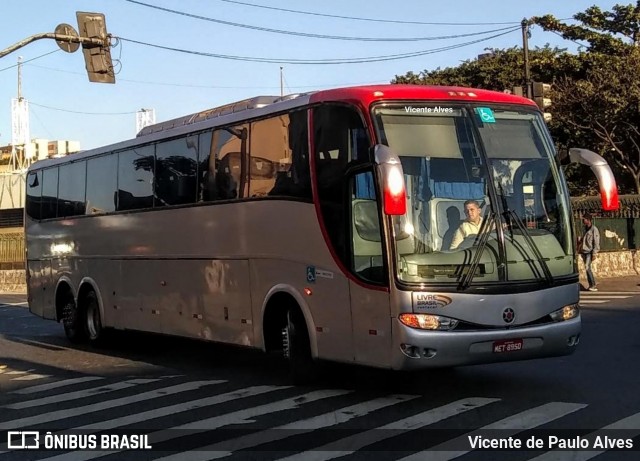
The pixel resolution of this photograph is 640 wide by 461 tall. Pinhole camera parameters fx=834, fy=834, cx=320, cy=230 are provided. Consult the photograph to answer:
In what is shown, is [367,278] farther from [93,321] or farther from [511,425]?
[93,321]

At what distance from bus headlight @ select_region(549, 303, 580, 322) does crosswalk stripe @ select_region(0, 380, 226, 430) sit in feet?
14.4

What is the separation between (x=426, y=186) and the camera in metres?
8.51

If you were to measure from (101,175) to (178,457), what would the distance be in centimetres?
915

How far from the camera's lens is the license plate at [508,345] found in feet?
27.5

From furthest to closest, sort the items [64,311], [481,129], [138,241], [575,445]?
[64,311]
[138,241]
[481,129]
[575,445]

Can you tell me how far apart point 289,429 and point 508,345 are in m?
2.40

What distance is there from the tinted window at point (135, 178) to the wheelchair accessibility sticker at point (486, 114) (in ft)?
20.3

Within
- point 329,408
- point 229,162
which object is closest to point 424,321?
point 329,408

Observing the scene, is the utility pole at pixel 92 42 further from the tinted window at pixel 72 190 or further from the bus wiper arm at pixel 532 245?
the bus wiper arm at pixel 532 245

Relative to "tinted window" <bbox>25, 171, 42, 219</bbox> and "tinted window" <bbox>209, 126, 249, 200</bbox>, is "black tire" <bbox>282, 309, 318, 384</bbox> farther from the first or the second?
"tinted window" <bbox>25, 171, 42, 219</bbox>

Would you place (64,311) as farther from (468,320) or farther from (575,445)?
(575,445)

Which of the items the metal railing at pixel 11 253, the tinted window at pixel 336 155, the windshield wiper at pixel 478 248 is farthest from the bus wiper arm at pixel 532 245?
the metal railing at pixel 11 253

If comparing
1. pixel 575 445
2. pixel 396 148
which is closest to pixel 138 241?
pixel 396 148

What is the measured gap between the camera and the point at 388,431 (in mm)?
7484
